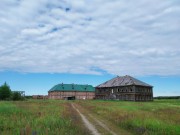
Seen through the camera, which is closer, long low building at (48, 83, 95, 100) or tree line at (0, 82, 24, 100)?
tree line at (0, 82, 24, 100)

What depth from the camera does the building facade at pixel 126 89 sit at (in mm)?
97331

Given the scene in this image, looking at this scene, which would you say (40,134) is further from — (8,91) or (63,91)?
(63,91)

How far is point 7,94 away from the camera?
95562mm

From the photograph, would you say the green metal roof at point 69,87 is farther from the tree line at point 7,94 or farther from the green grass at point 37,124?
the green grass at point 37,124

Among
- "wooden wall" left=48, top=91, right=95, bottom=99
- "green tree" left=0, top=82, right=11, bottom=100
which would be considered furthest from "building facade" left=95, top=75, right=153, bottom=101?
"green tree" left=0, top=82, right=11, bottom=100

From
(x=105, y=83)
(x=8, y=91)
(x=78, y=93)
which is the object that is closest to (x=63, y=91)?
(x=78, y=93)

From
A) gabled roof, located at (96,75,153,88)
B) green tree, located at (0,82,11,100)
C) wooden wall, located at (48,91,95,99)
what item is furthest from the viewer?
wooden wall, located at (48,91,95,99)

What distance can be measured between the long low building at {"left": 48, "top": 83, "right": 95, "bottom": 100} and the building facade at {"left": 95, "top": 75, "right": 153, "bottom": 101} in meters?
26.9

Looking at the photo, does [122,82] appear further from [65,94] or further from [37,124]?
[37,124]

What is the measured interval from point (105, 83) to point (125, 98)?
13830 millimetres

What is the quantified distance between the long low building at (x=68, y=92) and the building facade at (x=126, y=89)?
2692 cm

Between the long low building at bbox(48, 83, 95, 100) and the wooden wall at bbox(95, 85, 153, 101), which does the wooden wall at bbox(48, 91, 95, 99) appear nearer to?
the long low building at bbox(48, 83, 95, 100)

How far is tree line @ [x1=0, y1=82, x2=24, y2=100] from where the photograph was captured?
9356cm

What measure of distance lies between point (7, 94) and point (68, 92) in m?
43.7
